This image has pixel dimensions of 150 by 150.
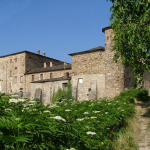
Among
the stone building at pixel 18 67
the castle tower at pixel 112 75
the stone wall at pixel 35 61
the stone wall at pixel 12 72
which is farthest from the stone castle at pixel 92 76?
the stone wall at pixel 12 72

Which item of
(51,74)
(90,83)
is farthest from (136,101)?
(51,74)

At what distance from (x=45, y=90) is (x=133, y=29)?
23997mm

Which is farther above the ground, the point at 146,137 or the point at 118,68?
the point at 118,68

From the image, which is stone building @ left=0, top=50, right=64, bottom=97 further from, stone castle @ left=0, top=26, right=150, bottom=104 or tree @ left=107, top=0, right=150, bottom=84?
tree @ left=107, top=0, right=150, bottom=84

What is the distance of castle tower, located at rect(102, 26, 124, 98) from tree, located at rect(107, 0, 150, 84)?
12658mm

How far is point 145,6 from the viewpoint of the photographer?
7363 mm

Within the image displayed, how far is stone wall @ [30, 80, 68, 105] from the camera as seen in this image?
2892 cm

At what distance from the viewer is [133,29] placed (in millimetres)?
7859

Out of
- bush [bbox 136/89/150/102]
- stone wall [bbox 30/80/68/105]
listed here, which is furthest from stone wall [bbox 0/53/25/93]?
bush [bbox 136/89/150/102]

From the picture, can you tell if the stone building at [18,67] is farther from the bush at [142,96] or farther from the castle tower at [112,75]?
the bush at [142,96]

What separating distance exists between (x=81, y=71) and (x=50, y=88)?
21.1 feet

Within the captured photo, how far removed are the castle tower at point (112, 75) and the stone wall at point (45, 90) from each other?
730cm

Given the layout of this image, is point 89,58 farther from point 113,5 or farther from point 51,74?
point 113,5

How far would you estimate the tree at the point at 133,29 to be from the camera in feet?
25.0
